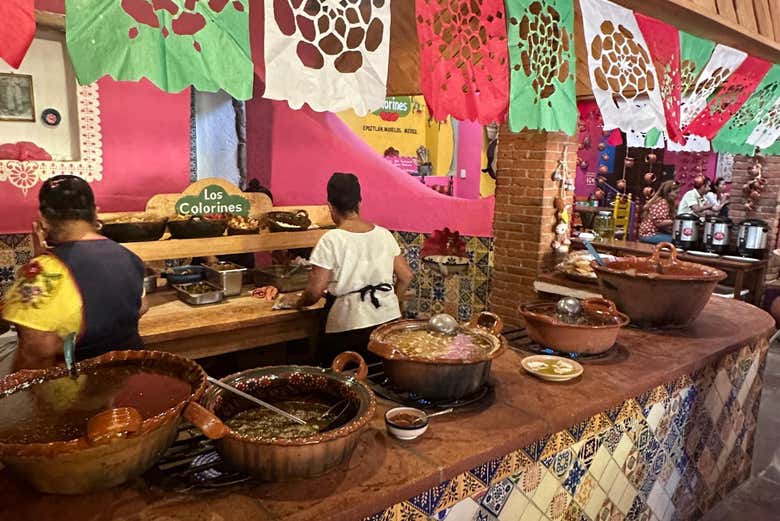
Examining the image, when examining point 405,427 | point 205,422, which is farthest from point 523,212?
point 205,422

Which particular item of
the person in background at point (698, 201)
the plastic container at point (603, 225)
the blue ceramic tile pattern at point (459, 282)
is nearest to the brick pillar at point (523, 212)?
the blue ceramic tile pattern at point (459, 282)

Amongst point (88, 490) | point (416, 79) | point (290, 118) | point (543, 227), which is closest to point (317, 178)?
point (290, 118)

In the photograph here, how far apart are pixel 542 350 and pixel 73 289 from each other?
2.02 m

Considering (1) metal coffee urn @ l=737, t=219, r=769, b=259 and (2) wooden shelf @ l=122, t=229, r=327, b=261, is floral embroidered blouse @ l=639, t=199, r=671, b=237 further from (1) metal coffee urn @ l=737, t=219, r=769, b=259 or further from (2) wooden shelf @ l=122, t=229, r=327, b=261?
(2) wooden shelf @ l=122, t=229, r=327, b=261

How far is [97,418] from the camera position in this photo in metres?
1.36

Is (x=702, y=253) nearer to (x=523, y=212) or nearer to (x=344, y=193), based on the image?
(x=523, y=212)

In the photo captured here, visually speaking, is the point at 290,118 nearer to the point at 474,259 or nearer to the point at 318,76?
the point at 474,259

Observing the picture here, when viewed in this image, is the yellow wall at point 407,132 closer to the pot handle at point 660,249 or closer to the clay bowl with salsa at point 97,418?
the pot handle at point 660,249

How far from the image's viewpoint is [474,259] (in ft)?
20.7

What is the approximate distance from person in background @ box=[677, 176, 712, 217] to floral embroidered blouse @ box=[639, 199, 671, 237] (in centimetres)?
119

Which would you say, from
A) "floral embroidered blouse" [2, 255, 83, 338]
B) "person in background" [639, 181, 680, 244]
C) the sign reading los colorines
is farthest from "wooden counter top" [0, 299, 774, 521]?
"person in background" [639, 181, 680, 244]

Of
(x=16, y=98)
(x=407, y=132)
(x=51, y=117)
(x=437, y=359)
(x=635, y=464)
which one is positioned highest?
(x=407, y=132)

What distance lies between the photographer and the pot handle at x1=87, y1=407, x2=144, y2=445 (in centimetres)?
132

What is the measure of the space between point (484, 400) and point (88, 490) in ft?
4.44
